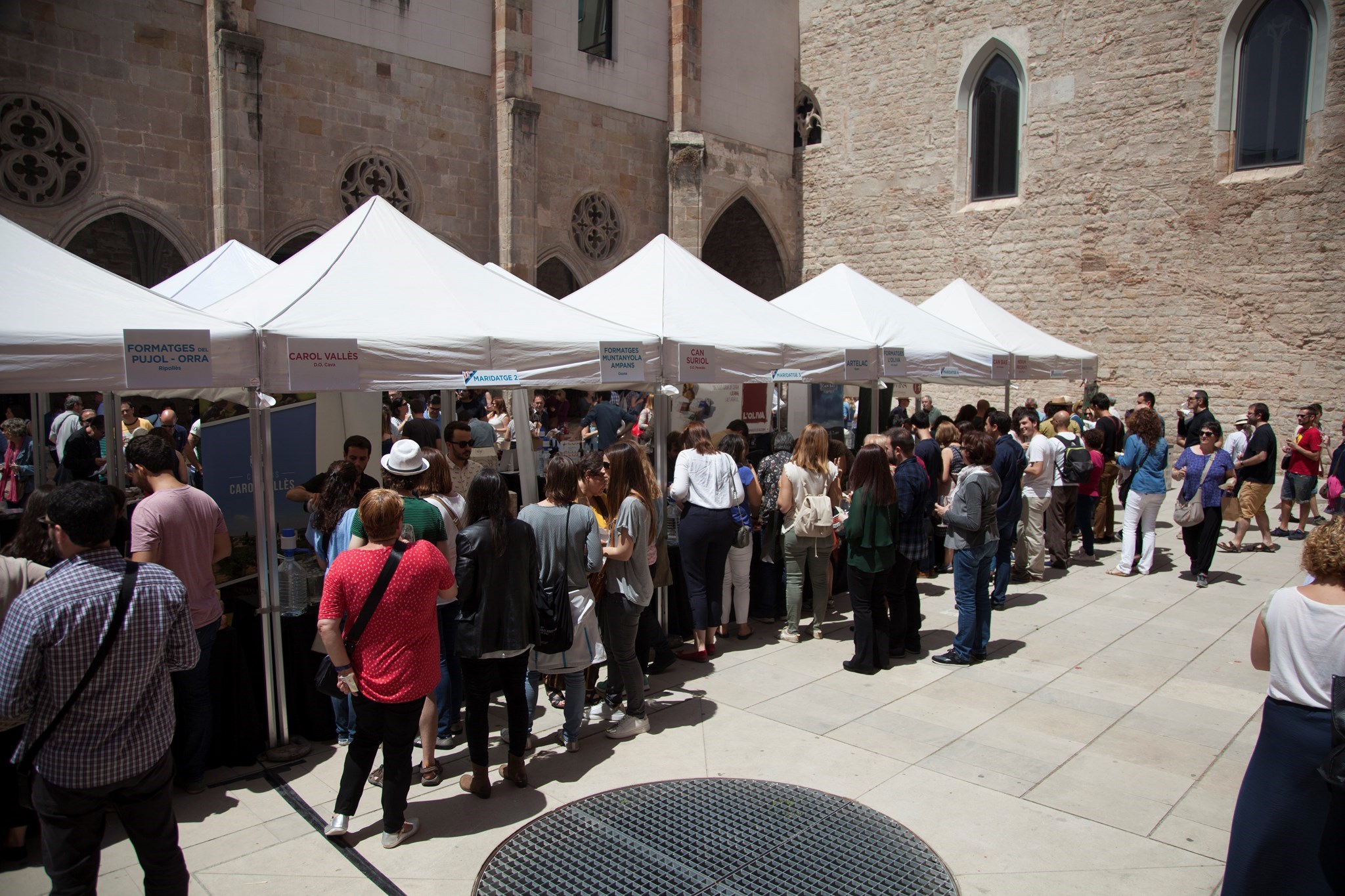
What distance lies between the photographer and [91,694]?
258 centimetres

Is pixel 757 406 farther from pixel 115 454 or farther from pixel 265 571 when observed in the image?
pixel 265 571

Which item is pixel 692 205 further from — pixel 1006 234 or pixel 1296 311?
pixel 1296 311

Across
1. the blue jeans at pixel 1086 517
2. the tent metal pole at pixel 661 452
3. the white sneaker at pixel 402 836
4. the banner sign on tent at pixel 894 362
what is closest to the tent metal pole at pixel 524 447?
the tent metal pole at pixel 661 452

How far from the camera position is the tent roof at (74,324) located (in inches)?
143

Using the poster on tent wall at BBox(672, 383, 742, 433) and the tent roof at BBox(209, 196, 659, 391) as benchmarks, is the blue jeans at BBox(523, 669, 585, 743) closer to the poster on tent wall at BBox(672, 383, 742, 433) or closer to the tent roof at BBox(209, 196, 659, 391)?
the tent roof at BBox(209, 196, 659, 391)

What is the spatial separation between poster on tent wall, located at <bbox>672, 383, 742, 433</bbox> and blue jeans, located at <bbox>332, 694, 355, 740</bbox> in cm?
546

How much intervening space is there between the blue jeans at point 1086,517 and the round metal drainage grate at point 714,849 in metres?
6.45

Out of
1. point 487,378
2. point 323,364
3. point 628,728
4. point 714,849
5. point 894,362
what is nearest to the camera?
point 714,849

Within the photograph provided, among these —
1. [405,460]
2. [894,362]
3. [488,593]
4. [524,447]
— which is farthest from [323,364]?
[894,362]

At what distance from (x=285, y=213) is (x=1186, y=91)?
15641 millimetres

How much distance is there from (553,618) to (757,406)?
625cm

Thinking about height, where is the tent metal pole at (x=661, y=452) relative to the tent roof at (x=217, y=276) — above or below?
below

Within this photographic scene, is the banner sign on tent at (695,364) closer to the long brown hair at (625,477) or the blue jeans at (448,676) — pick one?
the long brown hair at (625,477)

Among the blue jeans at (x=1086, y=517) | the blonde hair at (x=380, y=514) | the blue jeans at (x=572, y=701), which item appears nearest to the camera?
the blonde hair at (x=380, y=514)
